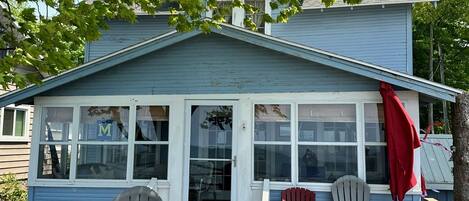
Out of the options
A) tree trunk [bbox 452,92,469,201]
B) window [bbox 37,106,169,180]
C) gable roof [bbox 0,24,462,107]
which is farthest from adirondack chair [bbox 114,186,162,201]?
tree trunk [bbox 452,92,469,201]

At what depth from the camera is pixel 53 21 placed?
15.5ft

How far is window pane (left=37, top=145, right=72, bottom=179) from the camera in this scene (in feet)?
26.9

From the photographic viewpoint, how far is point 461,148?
6016 millimetres

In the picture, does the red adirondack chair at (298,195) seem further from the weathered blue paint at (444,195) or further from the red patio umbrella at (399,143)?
the weathered blue paint at (444,195)

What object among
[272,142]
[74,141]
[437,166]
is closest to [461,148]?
[272,142]

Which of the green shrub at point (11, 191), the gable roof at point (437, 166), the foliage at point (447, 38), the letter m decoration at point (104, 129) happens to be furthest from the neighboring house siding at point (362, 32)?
the foliage at point (447, 38)

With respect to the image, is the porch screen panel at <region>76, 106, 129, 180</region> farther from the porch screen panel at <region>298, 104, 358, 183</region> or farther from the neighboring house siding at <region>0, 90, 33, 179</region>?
the neighboring house siding at <region>0, 90, 33, 179</region>

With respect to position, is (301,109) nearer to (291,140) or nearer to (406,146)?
(291,140)

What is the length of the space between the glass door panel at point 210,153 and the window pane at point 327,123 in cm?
124

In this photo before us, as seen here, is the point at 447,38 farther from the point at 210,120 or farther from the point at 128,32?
the point at 210,120

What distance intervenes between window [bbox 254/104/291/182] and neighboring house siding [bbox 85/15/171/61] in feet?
18.3

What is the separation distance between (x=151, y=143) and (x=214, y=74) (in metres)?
1.63

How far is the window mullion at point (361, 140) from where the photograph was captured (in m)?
7.43

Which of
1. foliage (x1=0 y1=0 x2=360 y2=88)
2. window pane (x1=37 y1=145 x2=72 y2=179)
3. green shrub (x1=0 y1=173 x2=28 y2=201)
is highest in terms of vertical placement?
foliage (x1=0 y1=0 x2=360 y2=88)
